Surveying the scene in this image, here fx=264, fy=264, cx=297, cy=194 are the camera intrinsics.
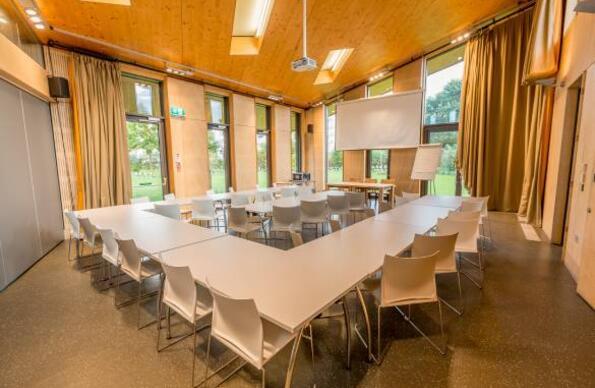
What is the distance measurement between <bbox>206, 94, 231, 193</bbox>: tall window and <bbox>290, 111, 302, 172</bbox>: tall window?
3.23 meters

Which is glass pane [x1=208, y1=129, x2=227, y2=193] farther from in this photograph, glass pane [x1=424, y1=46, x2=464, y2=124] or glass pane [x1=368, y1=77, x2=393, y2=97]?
glass pane [x1=424, y1=46, x2=464, y2=124]

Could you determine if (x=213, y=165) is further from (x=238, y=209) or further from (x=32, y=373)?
(x=32, y=373)

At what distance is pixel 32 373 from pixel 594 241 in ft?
15.8

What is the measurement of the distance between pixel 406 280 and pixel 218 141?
709 cm

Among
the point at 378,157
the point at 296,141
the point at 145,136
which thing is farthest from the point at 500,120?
the point at 145,136

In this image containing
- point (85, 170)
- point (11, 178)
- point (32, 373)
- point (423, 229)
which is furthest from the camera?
point (85, 170)

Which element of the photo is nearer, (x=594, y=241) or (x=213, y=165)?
(x=594, y=241)

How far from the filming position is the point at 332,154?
10.5 meters

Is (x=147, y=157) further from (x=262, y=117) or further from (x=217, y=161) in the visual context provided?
(x=262, y=117)

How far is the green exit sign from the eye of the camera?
6.36 m

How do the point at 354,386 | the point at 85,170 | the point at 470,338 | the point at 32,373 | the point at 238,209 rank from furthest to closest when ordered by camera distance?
the point at 85,170, the point at 238,209, the point at 470,338, the point at 32,373, the point at 354,386

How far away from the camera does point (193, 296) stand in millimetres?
1714

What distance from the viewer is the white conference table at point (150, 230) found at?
8.17 feet

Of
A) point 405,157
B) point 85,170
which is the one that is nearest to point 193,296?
point 85,170
